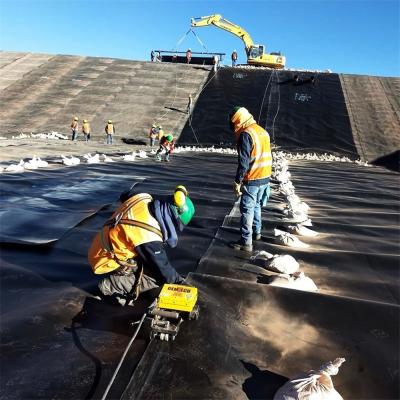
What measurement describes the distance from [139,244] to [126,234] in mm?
130

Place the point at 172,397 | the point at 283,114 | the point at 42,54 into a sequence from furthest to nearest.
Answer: the point at 42,54, the point at 283,114, the point at 172,397

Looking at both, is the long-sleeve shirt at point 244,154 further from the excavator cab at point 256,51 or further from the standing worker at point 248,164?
the excavator cab at point 256,51

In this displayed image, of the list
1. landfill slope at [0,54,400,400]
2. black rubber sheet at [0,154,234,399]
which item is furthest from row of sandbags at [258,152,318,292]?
black rubber sheet at [0,154,234,399]

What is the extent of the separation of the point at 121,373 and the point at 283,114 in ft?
71.4

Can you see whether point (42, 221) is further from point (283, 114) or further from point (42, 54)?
point (42, 54)

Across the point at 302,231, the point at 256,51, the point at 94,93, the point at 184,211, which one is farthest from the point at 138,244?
the point at 256,51

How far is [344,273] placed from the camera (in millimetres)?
3869

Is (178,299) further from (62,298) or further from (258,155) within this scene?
(258,155)

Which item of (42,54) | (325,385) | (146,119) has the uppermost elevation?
(42,54)

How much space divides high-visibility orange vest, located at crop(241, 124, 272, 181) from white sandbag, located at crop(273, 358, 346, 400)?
8.41ft

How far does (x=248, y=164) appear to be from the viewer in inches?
170

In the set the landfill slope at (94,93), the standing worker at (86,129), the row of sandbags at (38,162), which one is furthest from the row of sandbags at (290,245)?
the landfill slope at (94,93)

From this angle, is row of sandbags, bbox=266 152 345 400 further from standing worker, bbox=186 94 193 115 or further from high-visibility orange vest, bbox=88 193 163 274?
standing worker, bbox=186 94 193 115

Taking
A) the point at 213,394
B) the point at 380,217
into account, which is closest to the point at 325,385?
the point at 213,394
